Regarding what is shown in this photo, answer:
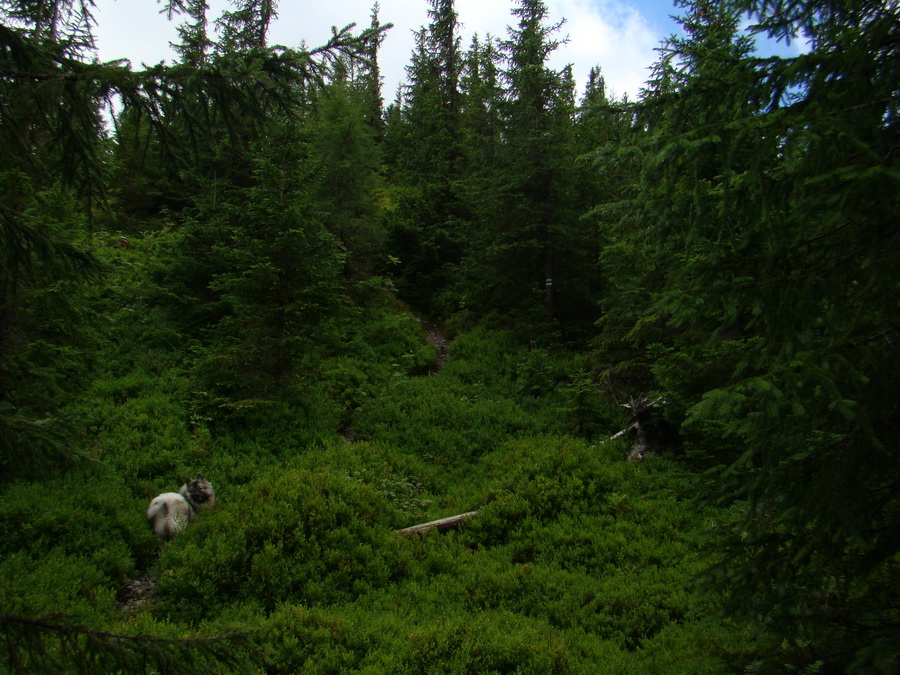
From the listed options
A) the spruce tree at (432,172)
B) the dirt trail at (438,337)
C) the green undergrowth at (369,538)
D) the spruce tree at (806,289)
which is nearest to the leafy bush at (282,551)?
the green undergrowth at (369,538)

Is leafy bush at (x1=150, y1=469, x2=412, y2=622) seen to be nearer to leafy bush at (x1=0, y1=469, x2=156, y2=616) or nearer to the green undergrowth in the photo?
the green undergrowth

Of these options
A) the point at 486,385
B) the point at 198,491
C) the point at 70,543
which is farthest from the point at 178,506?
the point at 486,385

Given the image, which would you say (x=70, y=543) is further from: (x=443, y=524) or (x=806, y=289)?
(x=806, y=289)

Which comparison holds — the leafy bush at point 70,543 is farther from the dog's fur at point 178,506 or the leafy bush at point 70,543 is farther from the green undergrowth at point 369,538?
the dog's fur at point 178,506

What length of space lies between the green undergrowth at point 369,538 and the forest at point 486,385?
63 mm

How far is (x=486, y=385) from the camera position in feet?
58.9

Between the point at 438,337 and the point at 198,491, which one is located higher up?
the point at 438,337

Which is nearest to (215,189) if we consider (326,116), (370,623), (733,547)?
(326,116)

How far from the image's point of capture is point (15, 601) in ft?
20.6

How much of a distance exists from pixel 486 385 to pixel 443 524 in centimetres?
819

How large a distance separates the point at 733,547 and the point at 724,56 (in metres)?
3.61

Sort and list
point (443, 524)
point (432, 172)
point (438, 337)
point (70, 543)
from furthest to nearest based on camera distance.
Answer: point (432, 172) < point (438, 337) < point (443, 524) < point (70, 543)

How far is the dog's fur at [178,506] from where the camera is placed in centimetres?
877

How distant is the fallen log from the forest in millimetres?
184
